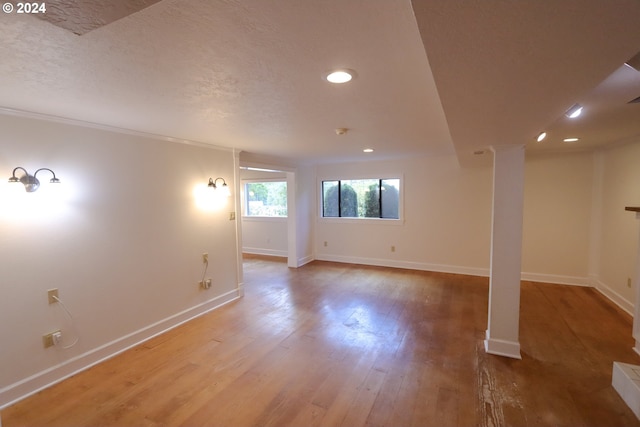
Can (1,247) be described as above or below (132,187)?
below

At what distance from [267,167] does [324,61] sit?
11.7 ft

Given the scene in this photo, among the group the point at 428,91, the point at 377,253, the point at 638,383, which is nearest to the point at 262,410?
the point at 428,91

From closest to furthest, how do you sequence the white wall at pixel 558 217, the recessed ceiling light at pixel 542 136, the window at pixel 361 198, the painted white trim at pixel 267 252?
the recessed ceiling light at pixel 542 136 < the white wall at pixel 558 217 < the window at pixel 361 198 < the painted white trim at pixel 267 252

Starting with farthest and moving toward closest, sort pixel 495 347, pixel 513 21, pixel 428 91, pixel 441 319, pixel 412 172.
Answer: pixel 412 172, pixel 441 319, pixel 495 347, pixel 428 91, pixel 513 21

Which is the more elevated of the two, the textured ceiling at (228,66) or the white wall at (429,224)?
the textured ceiling at (228,66)

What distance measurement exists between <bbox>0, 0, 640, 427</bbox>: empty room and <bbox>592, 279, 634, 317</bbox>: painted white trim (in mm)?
32

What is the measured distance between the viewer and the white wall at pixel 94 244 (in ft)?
6.96

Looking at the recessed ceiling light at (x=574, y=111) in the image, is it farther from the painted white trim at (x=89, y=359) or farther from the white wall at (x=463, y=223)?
the painted white trim at (x=89, y=359)

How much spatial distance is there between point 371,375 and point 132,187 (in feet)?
9.26

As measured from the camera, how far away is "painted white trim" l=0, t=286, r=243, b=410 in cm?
211

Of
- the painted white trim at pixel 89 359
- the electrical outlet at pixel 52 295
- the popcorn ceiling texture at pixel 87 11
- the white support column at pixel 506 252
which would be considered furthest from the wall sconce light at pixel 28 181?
the white support column at pixel 506 252

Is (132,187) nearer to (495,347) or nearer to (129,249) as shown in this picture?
(129,249)

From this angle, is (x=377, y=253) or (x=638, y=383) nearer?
(x=638, y=383)

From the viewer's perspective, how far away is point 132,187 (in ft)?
9.25
